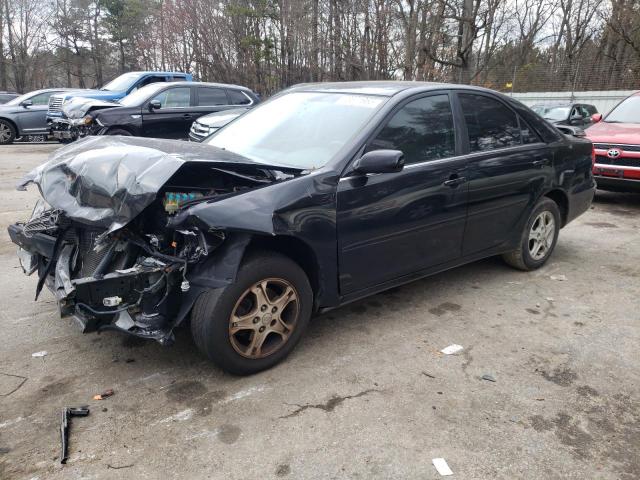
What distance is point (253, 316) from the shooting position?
3.01 metres

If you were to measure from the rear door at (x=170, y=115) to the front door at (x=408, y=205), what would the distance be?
335 inches

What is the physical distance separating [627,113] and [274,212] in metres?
8.05

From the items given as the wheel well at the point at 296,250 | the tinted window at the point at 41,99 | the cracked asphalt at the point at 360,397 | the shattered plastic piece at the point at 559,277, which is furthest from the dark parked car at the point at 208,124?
the tinted window at the point at 41,99

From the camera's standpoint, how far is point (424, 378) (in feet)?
10.2

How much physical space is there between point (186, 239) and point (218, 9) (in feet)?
70.6

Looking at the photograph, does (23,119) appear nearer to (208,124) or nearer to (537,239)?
(208,124)

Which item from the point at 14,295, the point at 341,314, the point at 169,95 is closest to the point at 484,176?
the point at 341,314

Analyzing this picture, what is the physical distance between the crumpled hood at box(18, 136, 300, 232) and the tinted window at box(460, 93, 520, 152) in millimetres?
1726

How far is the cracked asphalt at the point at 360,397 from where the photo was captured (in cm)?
240

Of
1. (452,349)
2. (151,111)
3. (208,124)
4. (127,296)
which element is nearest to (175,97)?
(151,111)

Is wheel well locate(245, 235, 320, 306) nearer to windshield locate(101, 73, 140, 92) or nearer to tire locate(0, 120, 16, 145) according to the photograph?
windshield locate(101, 73, 140, 92)

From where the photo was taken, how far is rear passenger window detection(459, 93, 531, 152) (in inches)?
162

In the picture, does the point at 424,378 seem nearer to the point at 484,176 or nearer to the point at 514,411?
the point at 514,411

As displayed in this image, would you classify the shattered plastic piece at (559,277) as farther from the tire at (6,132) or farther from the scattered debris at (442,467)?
the tire at (6,132)
